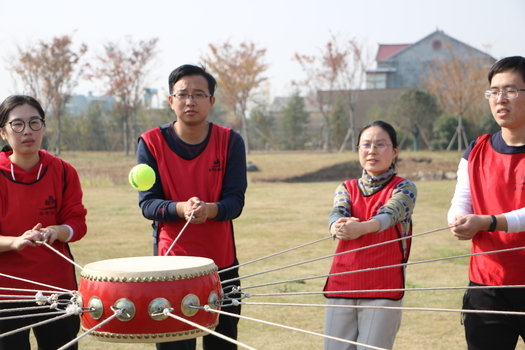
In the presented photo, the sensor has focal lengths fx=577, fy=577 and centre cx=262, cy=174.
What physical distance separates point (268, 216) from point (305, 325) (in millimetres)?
7176

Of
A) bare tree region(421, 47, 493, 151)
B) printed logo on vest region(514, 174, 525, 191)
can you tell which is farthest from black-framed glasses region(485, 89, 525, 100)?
bare tree region(421, 47, 493, 151)

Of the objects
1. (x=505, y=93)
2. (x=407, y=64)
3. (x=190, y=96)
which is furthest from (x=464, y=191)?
(x=407, y=64)

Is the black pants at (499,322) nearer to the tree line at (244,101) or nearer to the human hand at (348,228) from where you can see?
the human hand at (348,228)

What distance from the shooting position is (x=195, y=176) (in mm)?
3387

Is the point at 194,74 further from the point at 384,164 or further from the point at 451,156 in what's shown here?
the point at 451,156

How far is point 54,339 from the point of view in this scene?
330 cm

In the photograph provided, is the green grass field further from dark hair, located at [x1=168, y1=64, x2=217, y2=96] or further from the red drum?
the red drum

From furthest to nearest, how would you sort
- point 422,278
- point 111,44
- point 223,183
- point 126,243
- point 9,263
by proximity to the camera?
point 111,44 → point 126,243 → point 422,278 → point 223,183 → point 9,263

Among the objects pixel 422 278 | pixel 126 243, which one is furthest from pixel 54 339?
pixel 126 243

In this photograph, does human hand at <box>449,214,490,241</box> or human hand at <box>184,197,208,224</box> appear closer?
human hand at <box>449,214,490,241</box>

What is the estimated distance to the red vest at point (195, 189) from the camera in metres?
3.32

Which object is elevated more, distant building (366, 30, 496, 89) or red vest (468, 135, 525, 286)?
distant building (366, 30, 496, 89)

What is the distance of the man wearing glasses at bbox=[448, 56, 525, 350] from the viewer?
282 cm

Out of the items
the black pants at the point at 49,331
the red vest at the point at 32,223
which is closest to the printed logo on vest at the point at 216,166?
the red vest at the point at 32,223
